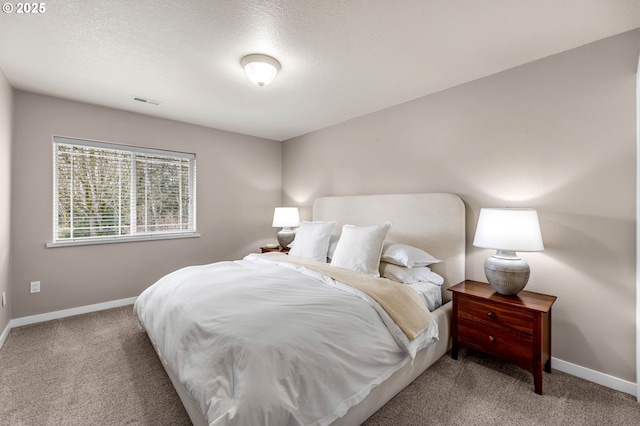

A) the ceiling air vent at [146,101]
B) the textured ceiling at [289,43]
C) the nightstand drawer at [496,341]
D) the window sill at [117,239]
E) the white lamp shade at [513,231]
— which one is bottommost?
the nightstand drawer at [496,341]

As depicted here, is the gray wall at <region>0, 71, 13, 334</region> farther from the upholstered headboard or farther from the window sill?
the upholstered headboard

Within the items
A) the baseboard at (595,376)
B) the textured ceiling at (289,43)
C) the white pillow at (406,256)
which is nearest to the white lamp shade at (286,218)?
the textured ceiling at (289,43)

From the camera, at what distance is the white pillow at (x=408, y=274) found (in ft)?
8.27

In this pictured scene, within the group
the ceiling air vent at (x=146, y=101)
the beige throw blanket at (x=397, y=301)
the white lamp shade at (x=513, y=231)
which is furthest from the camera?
the ceiling air vent at (x=146, y=101)

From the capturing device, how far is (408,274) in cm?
255

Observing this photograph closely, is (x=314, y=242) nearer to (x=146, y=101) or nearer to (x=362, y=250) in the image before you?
(x=362, y=250)

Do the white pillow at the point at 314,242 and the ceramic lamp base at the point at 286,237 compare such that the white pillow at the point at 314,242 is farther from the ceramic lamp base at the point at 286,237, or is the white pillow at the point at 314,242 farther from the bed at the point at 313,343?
the ceramic lamp base at the point at 286,237

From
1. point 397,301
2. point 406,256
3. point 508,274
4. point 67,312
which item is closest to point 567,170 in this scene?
point 508,274

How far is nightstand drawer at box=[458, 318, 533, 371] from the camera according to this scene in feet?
6.35

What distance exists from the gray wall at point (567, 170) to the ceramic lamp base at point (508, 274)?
33 centimetres

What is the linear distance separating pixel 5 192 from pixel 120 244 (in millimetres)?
1123

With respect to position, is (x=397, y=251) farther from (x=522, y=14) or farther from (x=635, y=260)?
(x=522, y=14)

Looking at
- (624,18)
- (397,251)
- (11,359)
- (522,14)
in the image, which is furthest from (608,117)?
(11,359)

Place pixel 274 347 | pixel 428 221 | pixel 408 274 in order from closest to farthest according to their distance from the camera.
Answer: pixel 274 347, pixel 408 274, pixel 428 221
